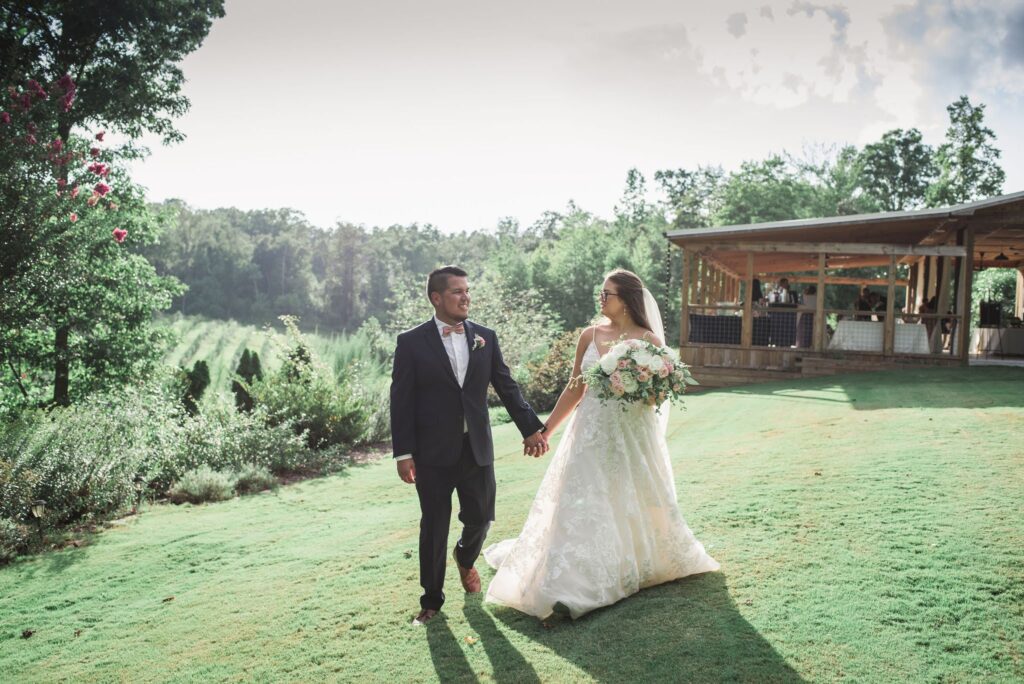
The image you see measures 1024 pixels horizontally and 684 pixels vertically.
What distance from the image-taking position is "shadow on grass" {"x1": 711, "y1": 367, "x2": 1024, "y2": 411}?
1093 cm

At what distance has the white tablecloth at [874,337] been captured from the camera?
663 inches

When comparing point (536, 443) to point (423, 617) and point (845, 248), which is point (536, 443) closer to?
point (423, 617)

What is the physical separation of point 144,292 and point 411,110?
7.69m

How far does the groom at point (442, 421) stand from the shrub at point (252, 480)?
710 cm

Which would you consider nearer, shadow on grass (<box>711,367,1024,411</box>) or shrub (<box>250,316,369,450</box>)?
shadow on grass (<box>711,367,1024,411</box>)

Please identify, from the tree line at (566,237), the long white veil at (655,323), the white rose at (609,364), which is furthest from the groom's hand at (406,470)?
the tree line at (566,237)

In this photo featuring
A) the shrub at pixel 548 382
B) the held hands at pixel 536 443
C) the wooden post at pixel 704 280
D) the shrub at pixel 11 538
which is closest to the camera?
the held hands at pixel 536 443

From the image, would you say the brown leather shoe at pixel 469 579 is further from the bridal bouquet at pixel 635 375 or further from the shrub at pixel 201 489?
the shrub at pixel 201 489

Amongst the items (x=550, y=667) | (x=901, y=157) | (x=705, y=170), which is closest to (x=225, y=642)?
(x=550, y=667)

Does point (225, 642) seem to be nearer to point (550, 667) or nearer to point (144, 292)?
point (550, 667)

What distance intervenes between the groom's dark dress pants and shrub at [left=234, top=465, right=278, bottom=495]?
280 inches

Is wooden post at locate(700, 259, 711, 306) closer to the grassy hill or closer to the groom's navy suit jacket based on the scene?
the grassy hill

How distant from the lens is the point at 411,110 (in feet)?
59.2

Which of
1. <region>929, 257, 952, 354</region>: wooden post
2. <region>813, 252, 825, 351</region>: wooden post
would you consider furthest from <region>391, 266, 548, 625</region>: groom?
<region>929, 257, 952, 354</region>: wooden post
